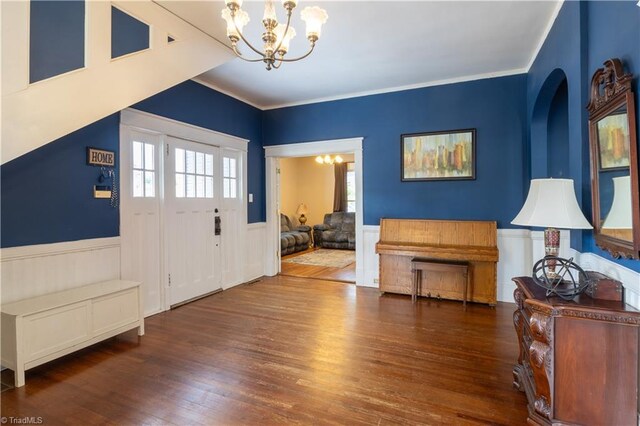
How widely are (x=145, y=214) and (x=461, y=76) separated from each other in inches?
163

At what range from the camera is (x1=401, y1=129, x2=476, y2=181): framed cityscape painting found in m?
4.17

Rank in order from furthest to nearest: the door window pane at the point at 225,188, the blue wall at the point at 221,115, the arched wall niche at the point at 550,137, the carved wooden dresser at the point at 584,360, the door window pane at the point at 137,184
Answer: the door window pane at the point at 225,188
the blue wall at the point at 221,115
the arched wall niche at the point at 550,137
the door window pane at the point at 137,184
the carved wooden dresser at the point at 584,360

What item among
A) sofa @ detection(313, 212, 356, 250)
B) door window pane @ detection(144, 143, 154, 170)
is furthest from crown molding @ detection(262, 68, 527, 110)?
sofa @ detection(313, 212, 356, 250)

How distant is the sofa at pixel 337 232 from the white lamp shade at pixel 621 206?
631cm

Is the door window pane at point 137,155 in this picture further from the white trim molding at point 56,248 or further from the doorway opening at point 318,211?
the doorway opening at point 318,211

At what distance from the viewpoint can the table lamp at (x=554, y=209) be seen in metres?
1.88

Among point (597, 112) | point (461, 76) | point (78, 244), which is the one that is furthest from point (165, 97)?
point (597, 112)

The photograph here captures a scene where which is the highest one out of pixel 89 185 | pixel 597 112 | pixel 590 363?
pixel 597 112

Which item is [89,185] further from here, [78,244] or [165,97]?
[165,97]

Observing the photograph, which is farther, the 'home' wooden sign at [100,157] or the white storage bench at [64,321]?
the 'home' wooden sign at [100,157]

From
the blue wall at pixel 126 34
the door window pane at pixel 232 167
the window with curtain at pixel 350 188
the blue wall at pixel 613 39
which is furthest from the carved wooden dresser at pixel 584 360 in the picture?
the window with curtain at pixel 350 188

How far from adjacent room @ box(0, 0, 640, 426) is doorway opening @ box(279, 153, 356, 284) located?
1915mm

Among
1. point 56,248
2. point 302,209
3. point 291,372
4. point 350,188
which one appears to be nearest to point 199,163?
point 56,248

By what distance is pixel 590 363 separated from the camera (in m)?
1.57
